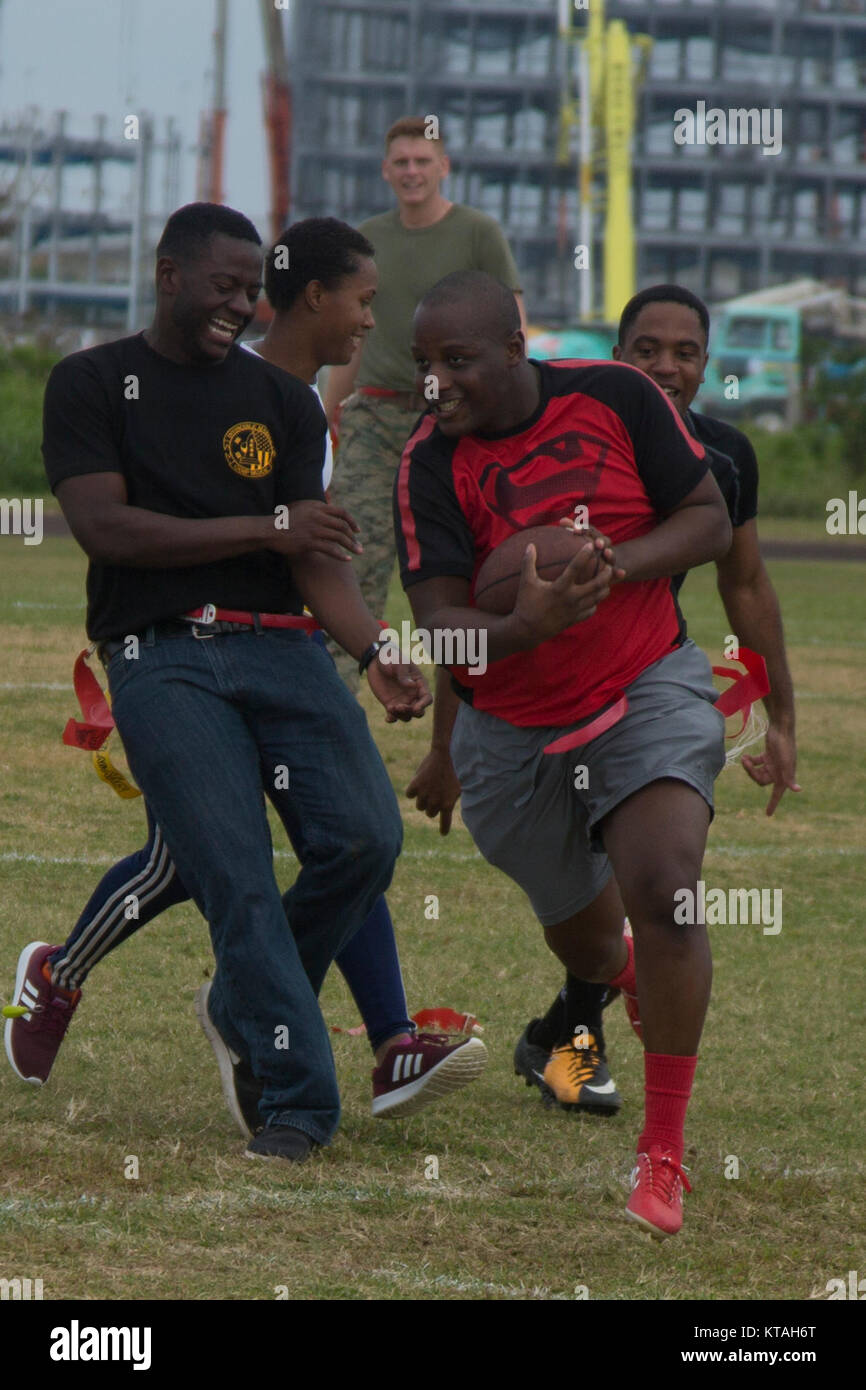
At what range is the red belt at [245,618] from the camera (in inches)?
180

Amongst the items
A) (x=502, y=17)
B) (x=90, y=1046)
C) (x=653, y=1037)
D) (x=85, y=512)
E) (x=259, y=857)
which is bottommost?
(x=90, y=1046)

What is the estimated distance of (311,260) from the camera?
17.0 feet

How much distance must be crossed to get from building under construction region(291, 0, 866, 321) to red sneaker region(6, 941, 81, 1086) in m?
72.9

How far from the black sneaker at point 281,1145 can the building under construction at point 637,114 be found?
73425 millimetres

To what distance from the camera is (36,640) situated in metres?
12.4

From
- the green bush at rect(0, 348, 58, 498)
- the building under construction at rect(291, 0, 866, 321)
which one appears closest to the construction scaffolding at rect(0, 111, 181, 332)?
the building under construction at rect(291, 0, 866, 321)

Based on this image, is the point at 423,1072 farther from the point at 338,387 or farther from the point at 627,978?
the point at 338,387

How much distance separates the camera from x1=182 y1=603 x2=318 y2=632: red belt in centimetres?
457

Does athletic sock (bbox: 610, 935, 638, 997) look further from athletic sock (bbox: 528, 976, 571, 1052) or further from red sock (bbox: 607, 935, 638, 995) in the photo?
athletic sock (bbox: 528, 976, 571, 1052)

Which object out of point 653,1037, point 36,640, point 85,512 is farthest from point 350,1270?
point 36,640

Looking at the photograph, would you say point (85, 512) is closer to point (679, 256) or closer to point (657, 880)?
point (657, 880)

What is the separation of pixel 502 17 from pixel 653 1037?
7898 centimetres

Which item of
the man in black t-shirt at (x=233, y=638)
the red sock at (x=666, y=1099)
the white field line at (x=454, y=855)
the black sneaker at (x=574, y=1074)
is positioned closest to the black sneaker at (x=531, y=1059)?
the black sneaker at (x=574, y=1074)

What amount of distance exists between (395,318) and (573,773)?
4.63 metres
